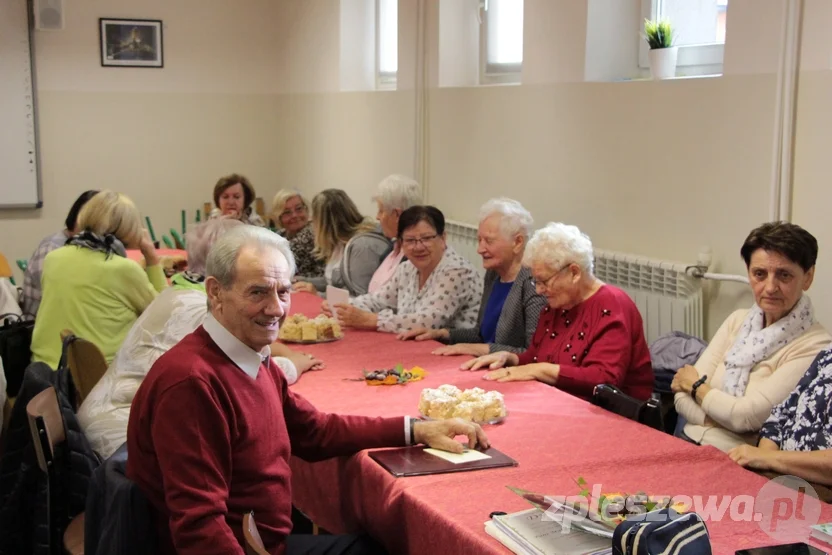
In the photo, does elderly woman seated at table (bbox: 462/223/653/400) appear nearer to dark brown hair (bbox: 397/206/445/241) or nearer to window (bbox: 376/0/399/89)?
dark brown hair (bbox: 397/206/445/241)

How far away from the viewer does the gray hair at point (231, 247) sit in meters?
2.27

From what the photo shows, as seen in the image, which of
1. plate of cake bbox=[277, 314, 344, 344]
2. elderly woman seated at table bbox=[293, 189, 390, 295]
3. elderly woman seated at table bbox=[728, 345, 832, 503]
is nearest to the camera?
elderly woman seated at table bbox=[728, 345, 832, 503]

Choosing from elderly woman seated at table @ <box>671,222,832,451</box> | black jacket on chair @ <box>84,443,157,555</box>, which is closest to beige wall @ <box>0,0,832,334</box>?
elderly woman seated at table @ <box>671,222,832,451</box>

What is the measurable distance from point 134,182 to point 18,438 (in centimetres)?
569

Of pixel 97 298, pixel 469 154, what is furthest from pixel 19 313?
pixel 469 154

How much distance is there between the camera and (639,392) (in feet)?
11.1

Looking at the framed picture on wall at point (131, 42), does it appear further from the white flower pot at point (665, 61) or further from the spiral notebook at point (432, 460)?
the spiral notebook at point (432, 460)

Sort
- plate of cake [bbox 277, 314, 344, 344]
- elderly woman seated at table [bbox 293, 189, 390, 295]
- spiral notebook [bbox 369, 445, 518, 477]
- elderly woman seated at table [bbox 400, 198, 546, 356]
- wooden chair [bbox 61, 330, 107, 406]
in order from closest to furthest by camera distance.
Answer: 1. spiral notebook [bbox 369, 445, 518, 477]
2. wooden chair [bbox 61, 330, 107, 406]
3. elderly woman seated at table [bbox 400, 198, 546, 356]
4. plate of cake [bbox 277, 314, 344, 344]
5. elderly woman seated at table [bbox 293, 189, 390, 295]

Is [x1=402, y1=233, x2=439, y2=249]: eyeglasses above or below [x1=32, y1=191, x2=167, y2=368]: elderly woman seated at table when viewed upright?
above

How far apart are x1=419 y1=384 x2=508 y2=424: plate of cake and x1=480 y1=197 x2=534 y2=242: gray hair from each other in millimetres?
1222

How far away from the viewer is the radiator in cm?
402

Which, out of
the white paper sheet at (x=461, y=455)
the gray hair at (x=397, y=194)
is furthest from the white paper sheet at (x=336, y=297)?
the white paper sheet at (x=461, y=455)

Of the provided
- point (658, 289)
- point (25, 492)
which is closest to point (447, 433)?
point (25, 492)

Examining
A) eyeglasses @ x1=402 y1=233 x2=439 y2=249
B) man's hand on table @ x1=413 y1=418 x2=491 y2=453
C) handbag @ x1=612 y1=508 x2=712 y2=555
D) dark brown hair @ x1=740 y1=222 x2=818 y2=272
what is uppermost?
dark brown hair @ x1=740 y1=222 x2=818 y2=272
